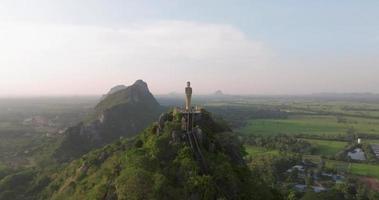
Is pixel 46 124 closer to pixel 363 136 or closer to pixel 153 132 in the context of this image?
pixel 363 136

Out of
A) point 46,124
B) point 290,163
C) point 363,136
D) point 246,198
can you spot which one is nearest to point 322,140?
point 363,136

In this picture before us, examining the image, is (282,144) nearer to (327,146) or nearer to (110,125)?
(327,146)

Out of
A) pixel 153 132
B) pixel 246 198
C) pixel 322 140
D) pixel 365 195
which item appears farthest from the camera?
pixel 322 140

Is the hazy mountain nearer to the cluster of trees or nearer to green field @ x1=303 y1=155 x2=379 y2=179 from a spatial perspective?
green field @ x1=303 y1=155 x2=379 y2=179

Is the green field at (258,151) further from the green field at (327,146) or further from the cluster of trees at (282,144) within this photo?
the green field at (327,146)

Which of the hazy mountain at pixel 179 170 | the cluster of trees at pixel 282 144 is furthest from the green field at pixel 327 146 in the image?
the hazy mountain at pixel 179 170

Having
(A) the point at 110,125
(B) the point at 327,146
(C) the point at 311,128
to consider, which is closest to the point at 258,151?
(B) the point at 327,146
